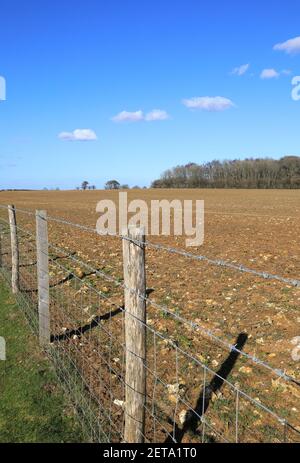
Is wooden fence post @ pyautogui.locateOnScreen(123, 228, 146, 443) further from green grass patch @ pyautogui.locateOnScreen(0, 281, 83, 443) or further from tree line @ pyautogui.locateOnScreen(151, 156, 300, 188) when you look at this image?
tree line @ pyautogui.locateOnScreen(151, 156, 300, 188)

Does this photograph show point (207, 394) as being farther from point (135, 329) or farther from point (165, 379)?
point (135, 329)

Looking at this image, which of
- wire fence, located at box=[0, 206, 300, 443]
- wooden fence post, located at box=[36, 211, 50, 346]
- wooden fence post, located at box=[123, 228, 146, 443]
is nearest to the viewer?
wooden fence post, located at box=[123, 228, 146, 443]

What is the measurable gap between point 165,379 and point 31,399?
159 cm

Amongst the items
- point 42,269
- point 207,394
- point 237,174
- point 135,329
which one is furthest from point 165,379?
point 237,174

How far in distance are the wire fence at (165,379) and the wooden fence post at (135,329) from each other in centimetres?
1

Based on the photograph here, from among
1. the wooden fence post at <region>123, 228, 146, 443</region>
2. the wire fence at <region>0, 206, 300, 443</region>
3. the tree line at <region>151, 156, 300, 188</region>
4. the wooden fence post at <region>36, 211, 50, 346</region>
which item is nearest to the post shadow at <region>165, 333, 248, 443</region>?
the wire fence at <region>0, 206, 300, 443</region>

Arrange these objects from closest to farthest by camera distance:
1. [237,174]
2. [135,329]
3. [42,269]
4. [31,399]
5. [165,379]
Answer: [135,329]
[31,399]
[165,379]
[42,269]
[237,174]

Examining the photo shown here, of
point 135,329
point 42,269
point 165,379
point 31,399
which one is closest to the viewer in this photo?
point 135,329

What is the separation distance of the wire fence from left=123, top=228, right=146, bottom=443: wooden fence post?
0.04 ft

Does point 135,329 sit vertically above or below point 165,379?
above

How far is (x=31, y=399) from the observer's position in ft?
15.4

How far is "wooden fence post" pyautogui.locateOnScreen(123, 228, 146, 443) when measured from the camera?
3.16m

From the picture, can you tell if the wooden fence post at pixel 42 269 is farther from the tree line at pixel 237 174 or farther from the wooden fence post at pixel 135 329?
the tree line at pixel 237 174

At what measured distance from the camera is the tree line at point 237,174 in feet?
381
